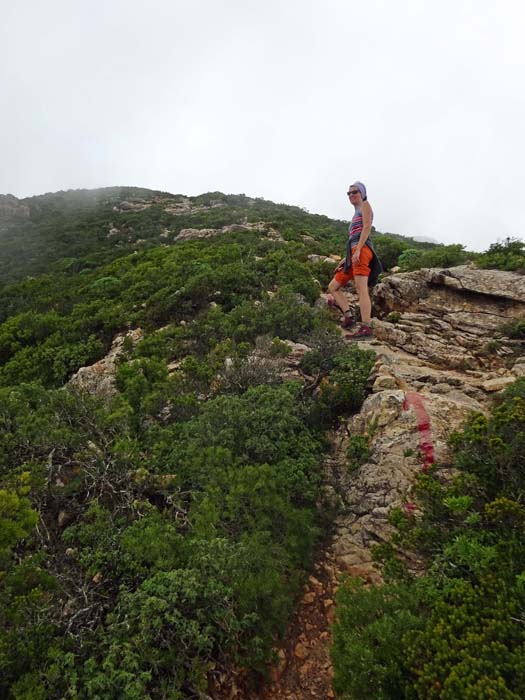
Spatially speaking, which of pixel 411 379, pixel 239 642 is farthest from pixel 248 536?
pixel 411 379

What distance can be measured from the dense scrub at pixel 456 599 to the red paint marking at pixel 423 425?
539 mm

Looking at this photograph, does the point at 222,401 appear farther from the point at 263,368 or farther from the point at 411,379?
the point at 411,379

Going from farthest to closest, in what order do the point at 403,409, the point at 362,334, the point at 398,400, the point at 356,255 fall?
the point at 362,334 < the point at 356,255 < the point at 398,400 < the point at 403,409

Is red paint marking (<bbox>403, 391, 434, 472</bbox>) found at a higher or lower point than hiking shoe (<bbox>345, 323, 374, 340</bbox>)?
lower

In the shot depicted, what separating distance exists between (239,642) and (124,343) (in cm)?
656

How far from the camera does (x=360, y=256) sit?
714 cm

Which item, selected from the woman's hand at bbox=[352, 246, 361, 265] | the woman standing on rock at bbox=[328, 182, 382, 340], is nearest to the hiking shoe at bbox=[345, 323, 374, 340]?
the woman standing on rock at bbox=[328, 182, 382, 340]

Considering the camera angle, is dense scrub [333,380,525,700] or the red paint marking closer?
dense scrub [333,380,525,700]

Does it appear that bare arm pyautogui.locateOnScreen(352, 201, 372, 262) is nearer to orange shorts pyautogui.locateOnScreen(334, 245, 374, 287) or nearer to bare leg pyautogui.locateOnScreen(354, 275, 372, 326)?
orange shorts pyautogui.locateOnScreen(334, 245, 374, 287)

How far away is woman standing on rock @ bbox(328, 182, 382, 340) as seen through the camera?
272 inches

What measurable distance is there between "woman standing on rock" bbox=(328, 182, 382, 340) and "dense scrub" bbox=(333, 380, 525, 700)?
385 centimetres

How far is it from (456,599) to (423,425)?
2247 mm

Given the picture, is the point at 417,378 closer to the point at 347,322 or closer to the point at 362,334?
the point at 362,334

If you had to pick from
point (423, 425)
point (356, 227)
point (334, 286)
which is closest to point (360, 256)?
point (356, 227)
